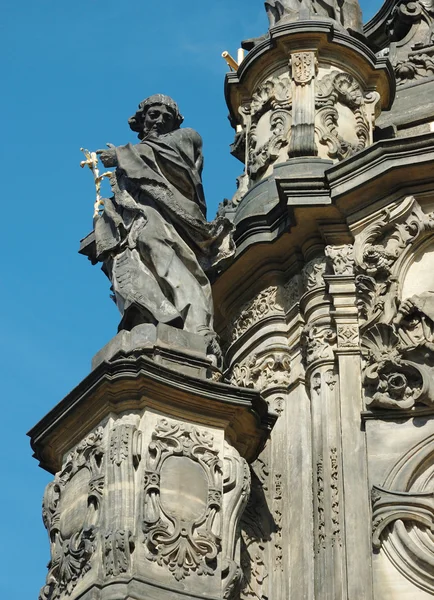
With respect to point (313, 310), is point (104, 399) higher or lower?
lower

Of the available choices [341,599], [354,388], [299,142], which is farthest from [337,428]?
[299,142]

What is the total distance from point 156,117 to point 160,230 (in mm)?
1251

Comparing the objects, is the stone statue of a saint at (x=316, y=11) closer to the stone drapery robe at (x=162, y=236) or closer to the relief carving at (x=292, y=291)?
the stone drapery robe at (x=162, y=236)

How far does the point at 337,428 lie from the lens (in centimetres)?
1456

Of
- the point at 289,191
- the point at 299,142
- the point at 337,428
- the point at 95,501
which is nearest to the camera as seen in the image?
the point at 95,501

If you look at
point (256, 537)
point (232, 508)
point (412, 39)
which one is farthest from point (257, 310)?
point (412, 39)

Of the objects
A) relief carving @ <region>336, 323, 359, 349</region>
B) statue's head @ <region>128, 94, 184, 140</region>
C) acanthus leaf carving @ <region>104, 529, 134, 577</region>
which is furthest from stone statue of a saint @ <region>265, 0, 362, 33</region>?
acanthus leaf carving @ <region>104, 529, 134, 577</region>

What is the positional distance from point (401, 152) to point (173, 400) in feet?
10.6

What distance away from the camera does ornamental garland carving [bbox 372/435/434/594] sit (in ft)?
45.0

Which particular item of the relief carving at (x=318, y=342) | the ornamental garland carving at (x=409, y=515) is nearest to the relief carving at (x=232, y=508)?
the ornamental garland carving at (x=409, y=515)

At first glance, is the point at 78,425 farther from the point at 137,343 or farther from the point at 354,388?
the point at 354,388

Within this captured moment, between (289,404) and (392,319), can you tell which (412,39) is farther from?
(289,404)

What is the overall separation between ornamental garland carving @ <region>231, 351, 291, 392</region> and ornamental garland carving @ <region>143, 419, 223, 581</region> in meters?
1.85

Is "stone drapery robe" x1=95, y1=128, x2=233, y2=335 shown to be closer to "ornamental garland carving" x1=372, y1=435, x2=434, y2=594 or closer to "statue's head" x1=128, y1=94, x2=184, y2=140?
"statue's head" x1=128, y1=94, x2=184, y2=140
